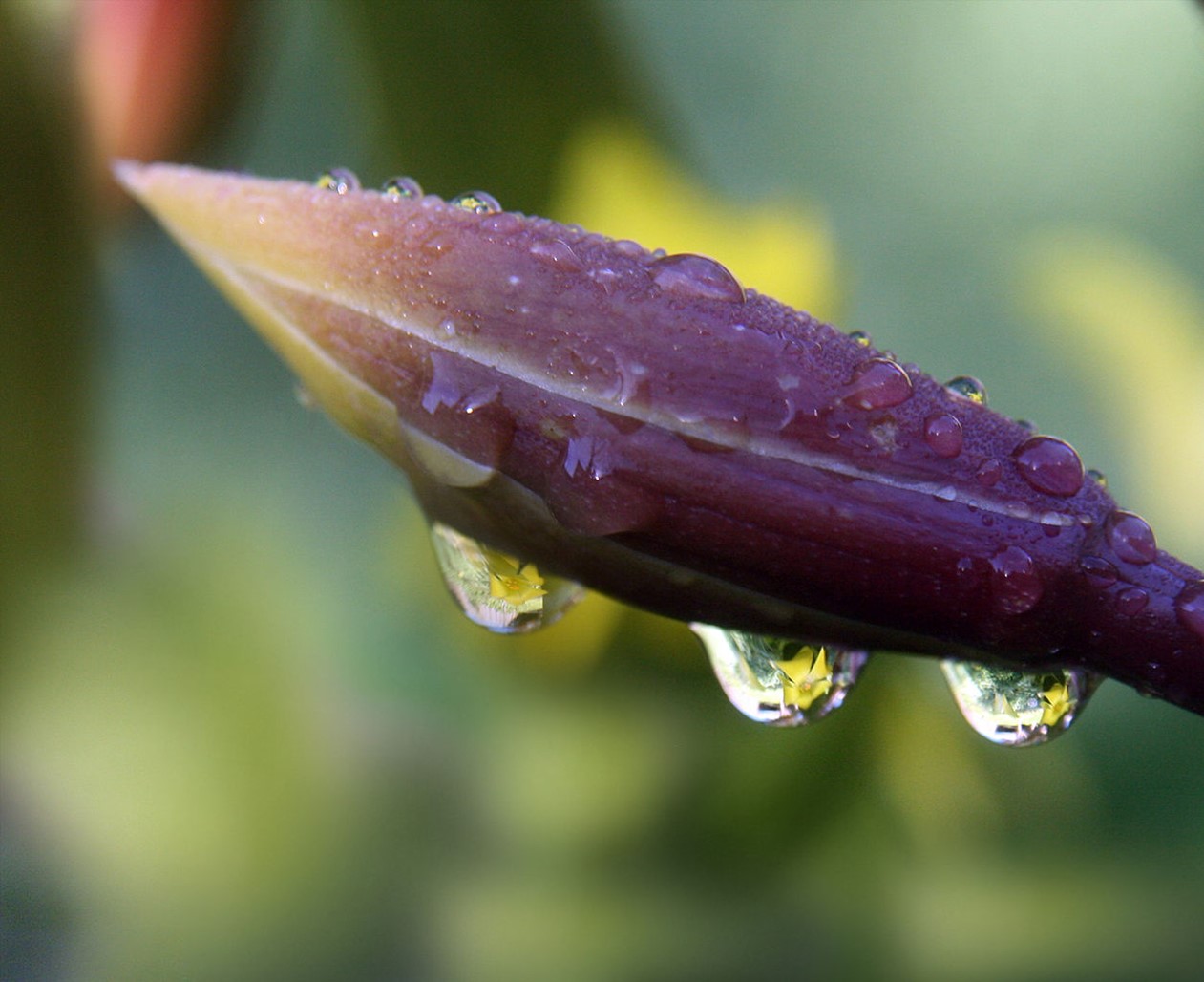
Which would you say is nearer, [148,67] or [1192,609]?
[1192,609]

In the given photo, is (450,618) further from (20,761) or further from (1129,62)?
(1129,62)

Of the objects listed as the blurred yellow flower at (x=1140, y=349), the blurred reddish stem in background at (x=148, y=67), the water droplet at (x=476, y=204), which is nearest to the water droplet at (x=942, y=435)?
the water droplet at (x=476, y=204)

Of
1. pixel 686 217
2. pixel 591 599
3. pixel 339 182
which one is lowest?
pixel 591 599

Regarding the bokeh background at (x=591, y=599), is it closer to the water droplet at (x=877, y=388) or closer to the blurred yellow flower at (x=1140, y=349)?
the blurred yellow flower at (x=1140, y=349)

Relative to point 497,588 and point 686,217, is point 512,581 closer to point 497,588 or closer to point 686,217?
point 497,588

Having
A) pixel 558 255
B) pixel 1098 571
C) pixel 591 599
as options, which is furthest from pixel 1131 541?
pixel 591 599

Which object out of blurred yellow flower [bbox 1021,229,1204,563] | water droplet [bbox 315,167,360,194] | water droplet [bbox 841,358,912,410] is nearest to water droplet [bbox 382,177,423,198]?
water droplet [bbox 315,167,360,194]
